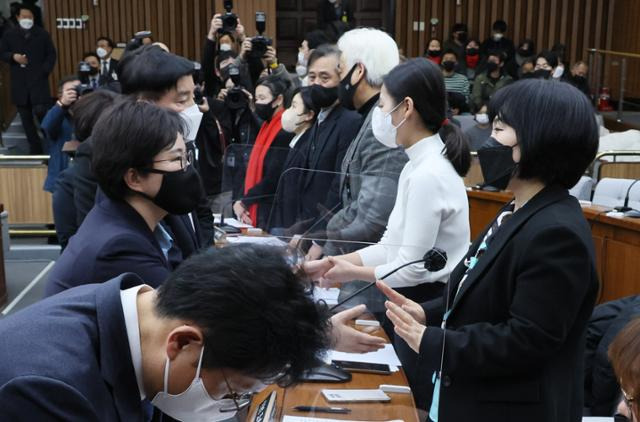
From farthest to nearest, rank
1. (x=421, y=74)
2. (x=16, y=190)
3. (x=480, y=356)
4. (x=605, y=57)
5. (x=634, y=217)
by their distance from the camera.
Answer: (x=605, y=57)
(x=16, y=190)
(x=634, y=217)
(x=421, y=74)
(x=480, y=356)

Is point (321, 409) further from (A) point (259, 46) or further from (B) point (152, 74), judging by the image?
(A) point (259, 46)

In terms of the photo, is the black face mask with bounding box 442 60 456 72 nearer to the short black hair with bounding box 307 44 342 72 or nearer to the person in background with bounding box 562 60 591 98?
the person in background with bounding box 562 60 591 98

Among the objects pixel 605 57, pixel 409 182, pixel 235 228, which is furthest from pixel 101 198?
pixel 605 57

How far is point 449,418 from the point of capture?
1.83 m

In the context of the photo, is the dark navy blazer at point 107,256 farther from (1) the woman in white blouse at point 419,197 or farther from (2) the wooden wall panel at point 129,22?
(2) the wooden wall panel at point 129,22

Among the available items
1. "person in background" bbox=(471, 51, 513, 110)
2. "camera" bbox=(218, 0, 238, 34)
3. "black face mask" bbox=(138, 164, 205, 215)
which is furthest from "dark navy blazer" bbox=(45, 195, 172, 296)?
"person in background" bbox=(471, 51, 513, 110)

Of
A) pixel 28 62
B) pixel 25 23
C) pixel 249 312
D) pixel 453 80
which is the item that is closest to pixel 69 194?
pixel 249 312

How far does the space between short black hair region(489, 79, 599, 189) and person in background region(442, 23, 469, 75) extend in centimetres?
904

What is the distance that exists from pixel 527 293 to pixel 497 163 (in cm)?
34

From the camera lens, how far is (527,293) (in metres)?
1.69

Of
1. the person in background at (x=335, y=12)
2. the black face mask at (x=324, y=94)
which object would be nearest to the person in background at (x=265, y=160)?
the black face mask at (x=324, y=94)

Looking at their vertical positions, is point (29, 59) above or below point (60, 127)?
above

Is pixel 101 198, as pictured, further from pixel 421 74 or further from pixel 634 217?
pixel 634 217

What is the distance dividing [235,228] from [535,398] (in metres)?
1.10
